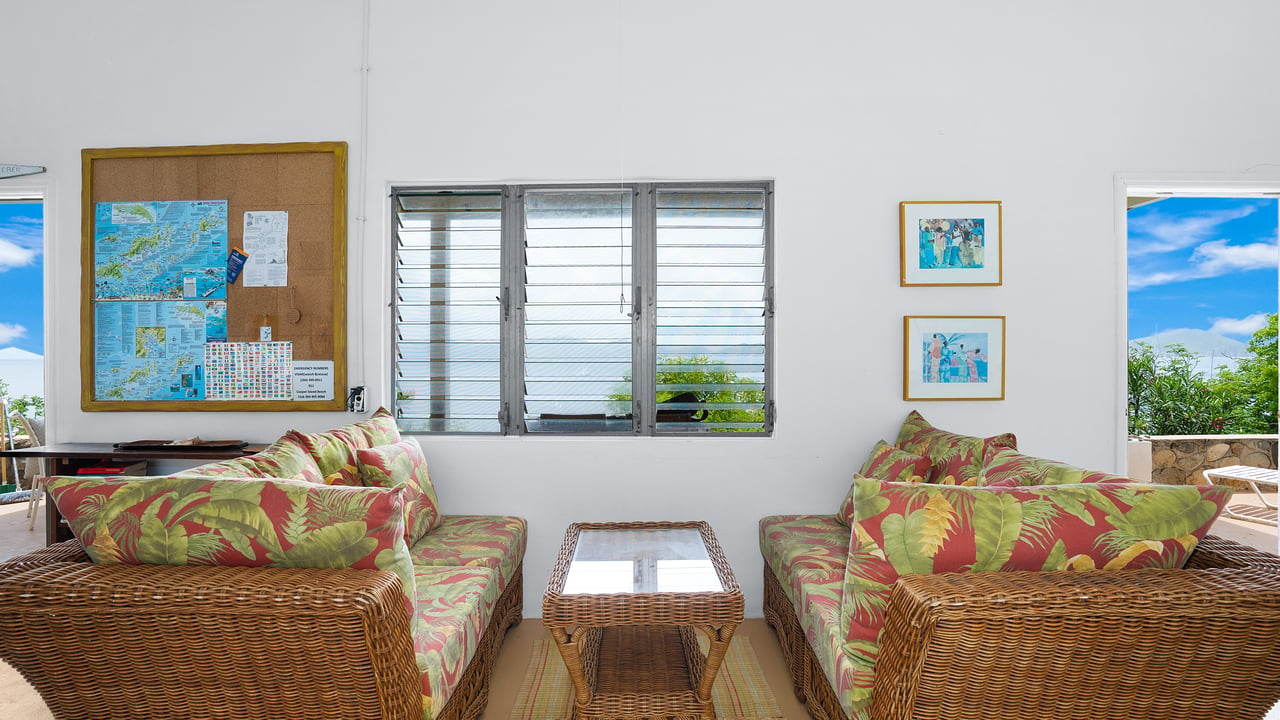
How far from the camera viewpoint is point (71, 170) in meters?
3.19

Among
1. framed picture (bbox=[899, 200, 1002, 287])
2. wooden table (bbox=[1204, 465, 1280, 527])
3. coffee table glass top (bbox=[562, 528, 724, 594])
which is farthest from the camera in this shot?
wooden table (bbox=[1204, 465, 1280, 527])

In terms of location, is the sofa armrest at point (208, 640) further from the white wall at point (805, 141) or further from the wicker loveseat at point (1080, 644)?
the white wall at point (805, 141)

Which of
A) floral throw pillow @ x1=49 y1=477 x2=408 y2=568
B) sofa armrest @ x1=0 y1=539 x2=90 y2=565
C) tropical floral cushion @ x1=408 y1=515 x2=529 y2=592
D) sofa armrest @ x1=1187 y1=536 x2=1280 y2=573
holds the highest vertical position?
floral throw pillow @ x1=49 y1=477 x2=408 y2=568

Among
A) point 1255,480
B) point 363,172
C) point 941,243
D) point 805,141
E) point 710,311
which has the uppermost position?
point 805,141

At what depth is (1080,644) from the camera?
1.33 metres

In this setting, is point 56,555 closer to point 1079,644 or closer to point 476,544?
point 476,544

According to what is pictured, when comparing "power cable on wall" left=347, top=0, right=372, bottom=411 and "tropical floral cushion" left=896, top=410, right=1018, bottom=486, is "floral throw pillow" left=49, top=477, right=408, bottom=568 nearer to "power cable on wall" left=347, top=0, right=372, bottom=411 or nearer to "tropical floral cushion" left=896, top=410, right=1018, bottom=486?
"power cable on wall" left=347, top=0, right=372, bottom=411

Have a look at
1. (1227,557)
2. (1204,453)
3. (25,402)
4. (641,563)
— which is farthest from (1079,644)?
(25,402)

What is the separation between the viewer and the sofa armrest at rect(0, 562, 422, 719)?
1.36 m

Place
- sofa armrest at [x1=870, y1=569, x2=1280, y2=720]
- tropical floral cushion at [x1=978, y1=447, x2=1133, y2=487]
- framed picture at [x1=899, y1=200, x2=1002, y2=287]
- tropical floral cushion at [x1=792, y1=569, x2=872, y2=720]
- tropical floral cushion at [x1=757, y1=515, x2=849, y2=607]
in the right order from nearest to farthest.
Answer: sofa armrest at [x1=870, y1=569, x2=1280, y2=720]
tropical floral cushion at [x1=792, y1=569, x2=872, y2=720]
tropical floral cushion at [x1=978, y1=447, x2=1133, y2=487]
tropical floral cushion at [x1=757, y1=515, x2=849, y2=607]
framed picture at [x1=899, y1=200, x2=1002, y2=287]

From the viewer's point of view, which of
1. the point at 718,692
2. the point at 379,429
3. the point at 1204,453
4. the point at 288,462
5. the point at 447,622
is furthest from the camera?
the point at 1204,453

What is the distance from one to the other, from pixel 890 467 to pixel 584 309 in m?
1.55

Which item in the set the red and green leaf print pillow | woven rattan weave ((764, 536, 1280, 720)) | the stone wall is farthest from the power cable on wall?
the stone wall

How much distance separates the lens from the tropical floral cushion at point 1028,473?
5.67 ft
